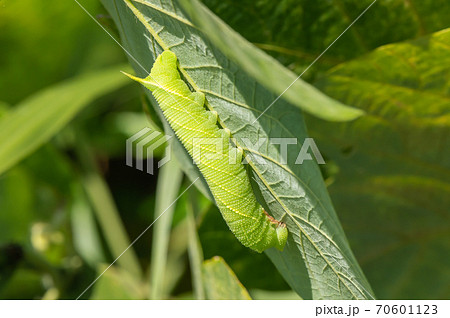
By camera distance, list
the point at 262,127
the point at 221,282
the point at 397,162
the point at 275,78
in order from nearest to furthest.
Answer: the point at 275,78 → the point at 262,127 → the point at 221,282 → the point at 397,162

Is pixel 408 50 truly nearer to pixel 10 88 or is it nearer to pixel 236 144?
pixel 236 144

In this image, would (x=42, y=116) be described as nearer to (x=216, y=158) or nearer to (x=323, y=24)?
(x=216, y=158)

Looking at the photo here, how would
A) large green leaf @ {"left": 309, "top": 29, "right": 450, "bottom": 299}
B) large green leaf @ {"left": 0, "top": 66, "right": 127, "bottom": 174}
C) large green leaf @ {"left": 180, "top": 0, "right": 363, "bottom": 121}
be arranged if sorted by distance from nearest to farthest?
large green leaf @ {"left": 180, "top": 0, "right": 363, "bottom": 121} → large green leaf @ {"left": 309, "top": 29, "right": 450, "bottom": 299} → large green leaf @ {"left": 0, "top": 66, "right": 127, "bottom": 174}

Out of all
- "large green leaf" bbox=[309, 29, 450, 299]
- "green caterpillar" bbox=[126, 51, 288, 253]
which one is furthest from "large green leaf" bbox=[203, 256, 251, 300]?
"large green leaf" bbox=[309, 29, 450, 299]

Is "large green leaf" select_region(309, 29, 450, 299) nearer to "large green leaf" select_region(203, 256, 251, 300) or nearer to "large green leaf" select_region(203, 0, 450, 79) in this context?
"large green leaf" select_region(203, 0, 450, 79)

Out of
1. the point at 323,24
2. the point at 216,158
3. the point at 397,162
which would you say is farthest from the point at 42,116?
the point at 397,162

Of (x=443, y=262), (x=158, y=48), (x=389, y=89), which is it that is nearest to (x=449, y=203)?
(x=443, y=262)
